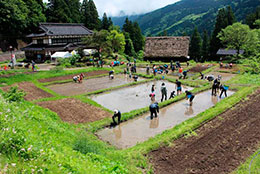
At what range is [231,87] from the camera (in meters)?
19.0

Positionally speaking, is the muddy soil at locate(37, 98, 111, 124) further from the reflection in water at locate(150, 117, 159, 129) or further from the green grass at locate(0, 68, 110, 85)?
the green grass at locate(0, 68, 110, 85)

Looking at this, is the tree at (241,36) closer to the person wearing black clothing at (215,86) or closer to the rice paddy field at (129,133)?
the rice paddy field at (129,133)

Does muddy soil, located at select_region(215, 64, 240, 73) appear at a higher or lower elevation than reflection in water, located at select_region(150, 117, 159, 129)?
higher

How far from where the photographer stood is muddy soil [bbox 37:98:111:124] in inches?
513

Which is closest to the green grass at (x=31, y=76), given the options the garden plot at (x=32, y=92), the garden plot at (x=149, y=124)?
the garden plot at (x=32, y=92)

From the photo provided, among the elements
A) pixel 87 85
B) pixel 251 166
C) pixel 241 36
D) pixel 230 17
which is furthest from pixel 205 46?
pixel 251 166

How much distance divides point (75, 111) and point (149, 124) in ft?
16.9

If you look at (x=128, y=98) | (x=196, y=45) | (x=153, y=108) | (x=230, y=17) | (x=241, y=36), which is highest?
(x=230, y=17)

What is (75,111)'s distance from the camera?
14164 mm

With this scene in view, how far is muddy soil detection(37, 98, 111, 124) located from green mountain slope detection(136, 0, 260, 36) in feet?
307

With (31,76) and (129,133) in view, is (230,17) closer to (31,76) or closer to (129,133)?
(31,76)

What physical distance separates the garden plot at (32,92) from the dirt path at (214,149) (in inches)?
488

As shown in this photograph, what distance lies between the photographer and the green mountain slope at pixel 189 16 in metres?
102

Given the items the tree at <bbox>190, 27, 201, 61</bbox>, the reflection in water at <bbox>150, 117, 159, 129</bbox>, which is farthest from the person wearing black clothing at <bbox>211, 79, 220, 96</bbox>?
the tree at <bbox>190, 27, 201, 61</bbox>
